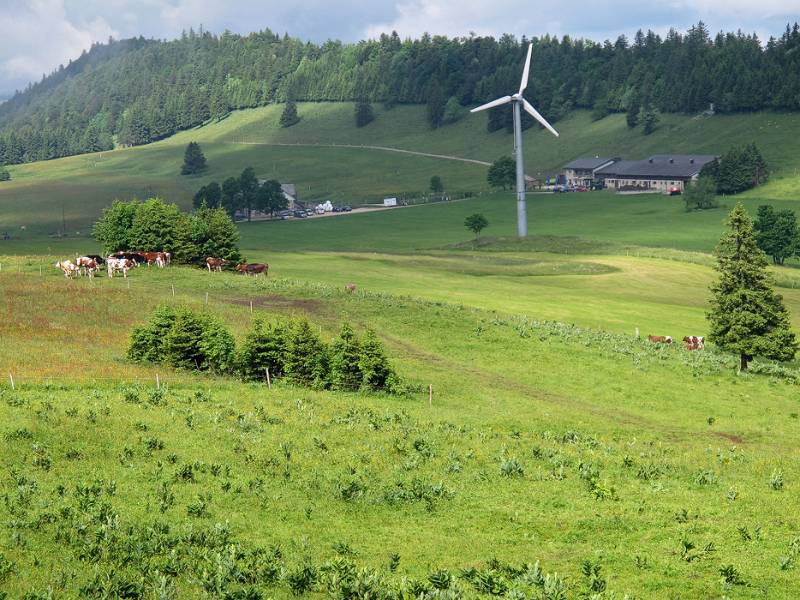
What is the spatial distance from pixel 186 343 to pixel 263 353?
190 inches

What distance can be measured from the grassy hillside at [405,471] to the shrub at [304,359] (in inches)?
125

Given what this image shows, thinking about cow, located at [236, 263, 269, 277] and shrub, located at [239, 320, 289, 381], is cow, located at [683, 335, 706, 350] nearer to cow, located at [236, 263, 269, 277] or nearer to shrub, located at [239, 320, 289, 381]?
shrub, located at [239, 320, 289, 381]

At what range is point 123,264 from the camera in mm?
87000

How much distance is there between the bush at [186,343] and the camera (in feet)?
188

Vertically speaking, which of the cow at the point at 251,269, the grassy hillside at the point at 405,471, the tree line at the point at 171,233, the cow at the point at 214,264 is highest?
the tree line at the point at 171,233

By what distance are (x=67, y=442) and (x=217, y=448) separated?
5.52 m

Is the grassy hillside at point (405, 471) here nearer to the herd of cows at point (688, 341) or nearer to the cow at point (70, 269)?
the herd of cows at point (688, 341)

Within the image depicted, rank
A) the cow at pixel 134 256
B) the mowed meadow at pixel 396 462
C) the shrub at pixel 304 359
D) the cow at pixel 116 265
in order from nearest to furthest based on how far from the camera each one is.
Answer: the mowed meadow at pixel 396 462, the shrub at pixel 304 359, the cow at pixel 116 265, the cow at pixel 134 256

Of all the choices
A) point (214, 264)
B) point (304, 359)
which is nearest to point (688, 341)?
point (304, 359)

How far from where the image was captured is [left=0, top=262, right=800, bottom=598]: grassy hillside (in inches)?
1075

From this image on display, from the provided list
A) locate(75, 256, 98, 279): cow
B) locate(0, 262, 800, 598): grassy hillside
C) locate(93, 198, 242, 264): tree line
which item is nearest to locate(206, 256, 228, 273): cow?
locate(93, 198, 242, 264): tree line

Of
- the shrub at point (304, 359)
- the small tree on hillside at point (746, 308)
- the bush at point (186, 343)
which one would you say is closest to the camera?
the shrub at point (304, 359)

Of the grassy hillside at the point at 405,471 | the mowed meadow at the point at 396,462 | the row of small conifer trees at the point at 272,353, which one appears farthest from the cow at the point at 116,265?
the row of small conifer trees at the point at 272,353

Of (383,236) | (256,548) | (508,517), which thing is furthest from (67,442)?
(383,236)
